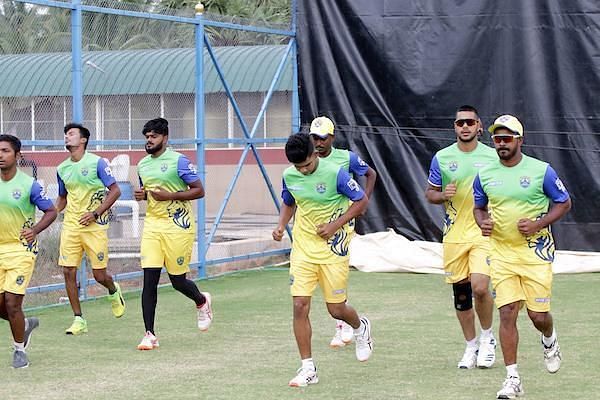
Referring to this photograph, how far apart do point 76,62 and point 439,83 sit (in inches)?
229

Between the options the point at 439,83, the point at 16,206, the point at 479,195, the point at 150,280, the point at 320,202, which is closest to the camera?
the point at 479,195

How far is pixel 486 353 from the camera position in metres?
8.69

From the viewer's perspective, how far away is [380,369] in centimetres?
873

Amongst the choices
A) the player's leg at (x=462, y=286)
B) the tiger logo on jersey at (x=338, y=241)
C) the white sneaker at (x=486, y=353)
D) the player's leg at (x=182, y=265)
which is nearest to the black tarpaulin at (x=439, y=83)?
the player's leg at (x=182, y=265)

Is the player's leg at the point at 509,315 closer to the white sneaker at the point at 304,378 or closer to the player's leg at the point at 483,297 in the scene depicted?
the player's leg at the point at 483,297

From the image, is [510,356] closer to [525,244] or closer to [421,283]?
[525,244]

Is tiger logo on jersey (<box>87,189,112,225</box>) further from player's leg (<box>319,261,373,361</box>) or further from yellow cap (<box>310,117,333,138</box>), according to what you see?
player's leg (<box>319,261,373,361</box>)

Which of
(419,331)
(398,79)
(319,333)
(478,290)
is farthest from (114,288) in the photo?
(398,79)

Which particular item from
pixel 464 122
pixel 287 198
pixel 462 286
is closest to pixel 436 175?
pixel 464 122

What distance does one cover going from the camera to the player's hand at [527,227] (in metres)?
7.51

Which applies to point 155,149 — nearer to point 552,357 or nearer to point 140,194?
point 140,194

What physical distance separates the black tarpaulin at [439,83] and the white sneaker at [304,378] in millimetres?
8556

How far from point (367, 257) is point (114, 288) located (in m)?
5.75

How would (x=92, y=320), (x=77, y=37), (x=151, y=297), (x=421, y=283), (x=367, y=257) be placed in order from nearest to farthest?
1. (x=151, y=297)
2. (x=92, y=320)
3. (x=77, y=37)
4. (x=421, y=283)
5. (x=367, y=257)
